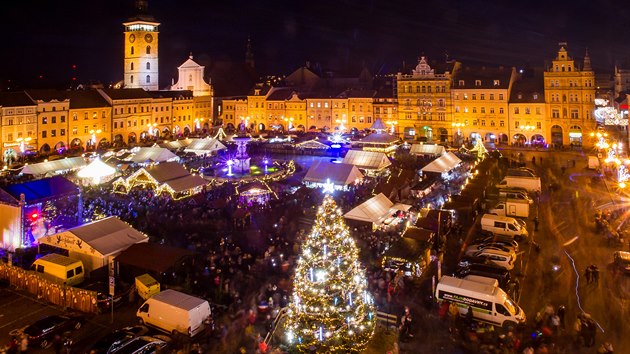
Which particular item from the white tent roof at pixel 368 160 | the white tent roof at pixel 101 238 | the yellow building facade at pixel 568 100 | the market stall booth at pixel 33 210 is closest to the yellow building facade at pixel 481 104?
the yellow building facade at pixel 568 100

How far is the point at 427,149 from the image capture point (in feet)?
135

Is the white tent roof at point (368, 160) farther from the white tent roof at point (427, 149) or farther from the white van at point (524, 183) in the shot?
the white van at point (524, 183)

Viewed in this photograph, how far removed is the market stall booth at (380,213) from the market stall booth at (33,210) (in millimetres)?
13425

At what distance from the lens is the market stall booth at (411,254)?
658 inches

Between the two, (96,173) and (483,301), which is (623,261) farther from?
(96,173)

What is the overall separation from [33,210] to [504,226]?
21.2m

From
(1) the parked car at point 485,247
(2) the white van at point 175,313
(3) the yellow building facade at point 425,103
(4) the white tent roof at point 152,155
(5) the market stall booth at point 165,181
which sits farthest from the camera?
(3) the yellow building facade at point 425,103

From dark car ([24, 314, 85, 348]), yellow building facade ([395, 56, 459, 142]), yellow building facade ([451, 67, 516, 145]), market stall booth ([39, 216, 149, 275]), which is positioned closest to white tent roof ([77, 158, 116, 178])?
market stall booth ([39, 216, 149, 275])

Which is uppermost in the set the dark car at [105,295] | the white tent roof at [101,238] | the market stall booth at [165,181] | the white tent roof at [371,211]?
the market stall booth at [165,181]

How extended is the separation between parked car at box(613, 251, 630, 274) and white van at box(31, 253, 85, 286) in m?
19.9

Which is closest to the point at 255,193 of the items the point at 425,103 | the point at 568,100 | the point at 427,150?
the point at 427,150

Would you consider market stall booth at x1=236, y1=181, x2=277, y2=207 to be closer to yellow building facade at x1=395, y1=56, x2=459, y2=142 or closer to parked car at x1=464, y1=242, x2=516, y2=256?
parked car at x1=464, y1=242, x2=516, y2=256

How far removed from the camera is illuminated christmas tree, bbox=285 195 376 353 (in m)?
11.5

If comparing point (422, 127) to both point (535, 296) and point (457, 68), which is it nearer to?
point (457, 68)
